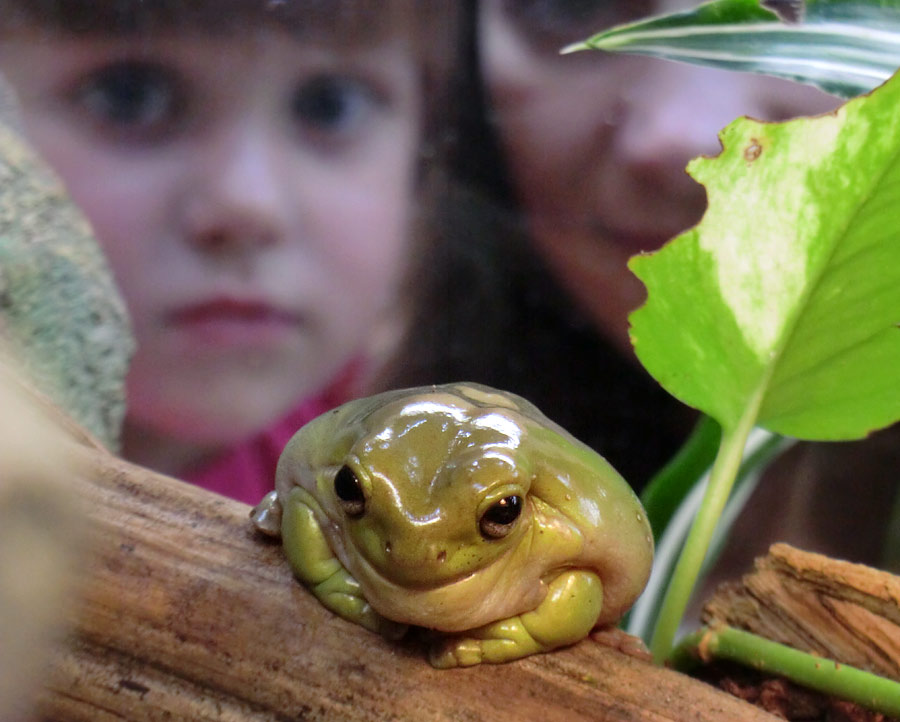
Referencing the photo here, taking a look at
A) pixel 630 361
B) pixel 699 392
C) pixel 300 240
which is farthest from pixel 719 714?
pixel 300 240

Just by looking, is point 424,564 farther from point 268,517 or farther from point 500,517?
point 268,517

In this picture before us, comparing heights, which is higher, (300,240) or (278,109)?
(278,109)

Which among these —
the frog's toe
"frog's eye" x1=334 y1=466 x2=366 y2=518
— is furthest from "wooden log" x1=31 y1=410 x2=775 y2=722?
"frog's eye" x1=334 y1=466 x2=366 y2=518

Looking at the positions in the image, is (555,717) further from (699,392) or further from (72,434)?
(72,434)

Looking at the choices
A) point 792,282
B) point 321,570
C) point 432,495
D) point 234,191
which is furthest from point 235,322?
point 792,282

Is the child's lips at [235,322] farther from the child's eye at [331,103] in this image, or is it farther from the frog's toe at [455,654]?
the frog's toe at [455,654]
